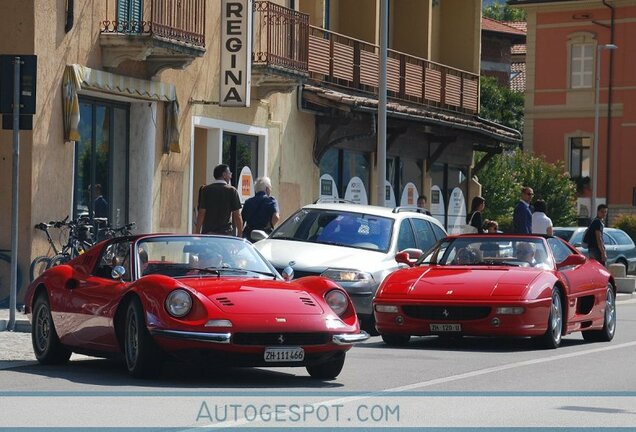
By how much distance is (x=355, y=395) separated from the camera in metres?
11.9

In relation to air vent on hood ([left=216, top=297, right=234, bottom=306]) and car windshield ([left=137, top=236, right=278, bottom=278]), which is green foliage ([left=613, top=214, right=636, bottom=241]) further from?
air vent on hood ([left=216, top=297, right=234, bottom=306])

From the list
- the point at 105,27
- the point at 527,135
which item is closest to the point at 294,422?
the point at 105,27

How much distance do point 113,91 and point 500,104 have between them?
61.5 m

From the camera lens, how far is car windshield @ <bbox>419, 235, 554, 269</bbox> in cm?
1812

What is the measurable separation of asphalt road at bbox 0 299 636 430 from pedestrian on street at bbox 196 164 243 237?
5.74 m

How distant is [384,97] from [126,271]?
16.3 m

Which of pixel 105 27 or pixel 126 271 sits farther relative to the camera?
pixel 105 27

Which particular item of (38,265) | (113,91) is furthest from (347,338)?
(113,91)

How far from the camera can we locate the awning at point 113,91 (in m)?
22.6

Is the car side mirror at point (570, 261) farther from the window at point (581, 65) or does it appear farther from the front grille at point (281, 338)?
the window at point (581, 65)

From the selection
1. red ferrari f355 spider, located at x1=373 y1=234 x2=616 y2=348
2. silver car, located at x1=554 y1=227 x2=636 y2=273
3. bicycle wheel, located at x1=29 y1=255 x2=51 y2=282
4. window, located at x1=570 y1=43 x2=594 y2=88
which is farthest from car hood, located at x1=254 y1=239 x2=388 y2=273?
window, located at x1=570 y1=43 x2=594 y2=88

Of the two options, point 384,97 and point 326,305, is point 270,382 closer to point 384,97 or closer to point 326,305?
point 326,305

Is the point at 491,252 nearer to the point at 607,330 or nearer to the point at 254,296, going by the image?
the point at 607,330

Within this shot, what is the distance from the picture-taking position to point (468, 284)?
17172 millimetres
